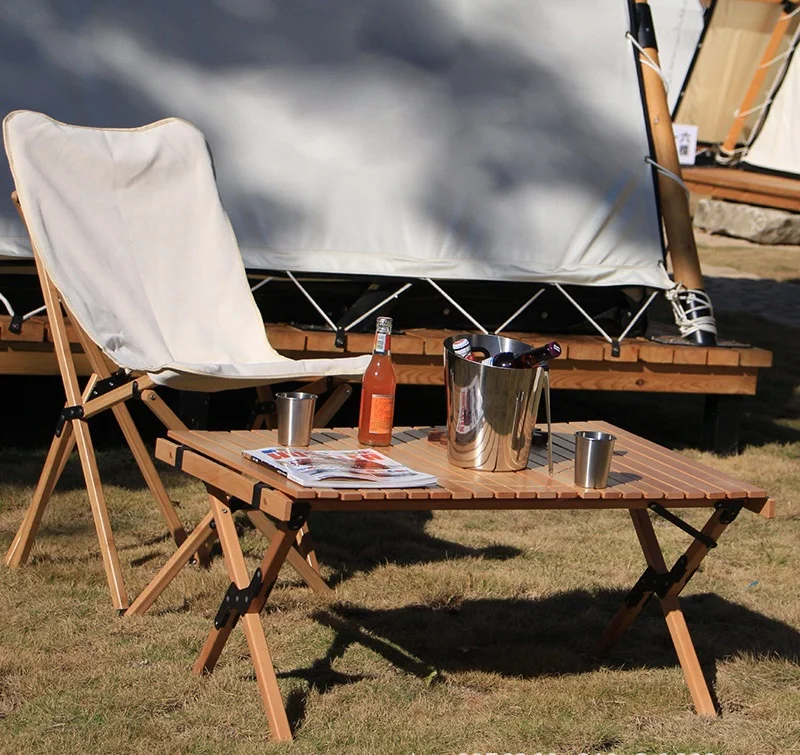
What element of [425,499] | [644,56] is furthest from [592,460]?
[644,56]

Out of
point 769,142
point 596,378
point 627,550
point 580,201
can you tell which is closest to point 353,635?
point 627,550

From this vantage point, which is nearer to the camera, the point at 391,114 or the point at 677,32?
the point at 391,114

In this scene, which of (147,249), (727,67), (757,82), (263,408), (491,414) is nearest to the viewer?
(491,414)

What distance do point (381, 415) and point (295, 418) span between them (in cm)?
20

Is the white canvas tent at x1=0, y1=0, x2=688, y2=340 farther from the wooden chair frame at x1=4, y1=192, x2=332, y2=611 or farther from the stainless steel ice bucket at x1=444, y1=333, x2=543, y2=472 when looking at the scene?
the stainless steel ice bucket at x1=444, y1=333, x2=543, y2=472

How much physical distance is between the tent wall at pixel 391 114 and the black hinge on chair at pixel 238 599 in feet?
7.52

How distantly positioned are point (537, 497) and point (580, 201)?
106 inches

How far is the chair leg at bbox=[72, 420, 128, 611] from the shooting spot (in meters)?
3.12

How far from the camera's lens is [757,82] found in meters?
13.3

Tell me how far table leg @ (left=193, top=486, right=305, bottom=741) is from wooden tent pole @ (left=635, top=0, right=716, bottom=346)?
2.88 m

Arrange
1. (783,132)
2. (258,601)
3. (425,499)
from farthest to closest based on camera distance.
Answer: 1. (783,132)
2. (258,601)
3. (425,499)

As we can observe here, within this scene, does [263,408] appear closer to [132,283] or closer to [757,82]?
[132,283]

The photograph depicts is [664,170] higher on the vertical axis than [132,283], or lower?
higher

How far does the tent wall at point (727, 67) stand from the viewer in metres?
13.3
